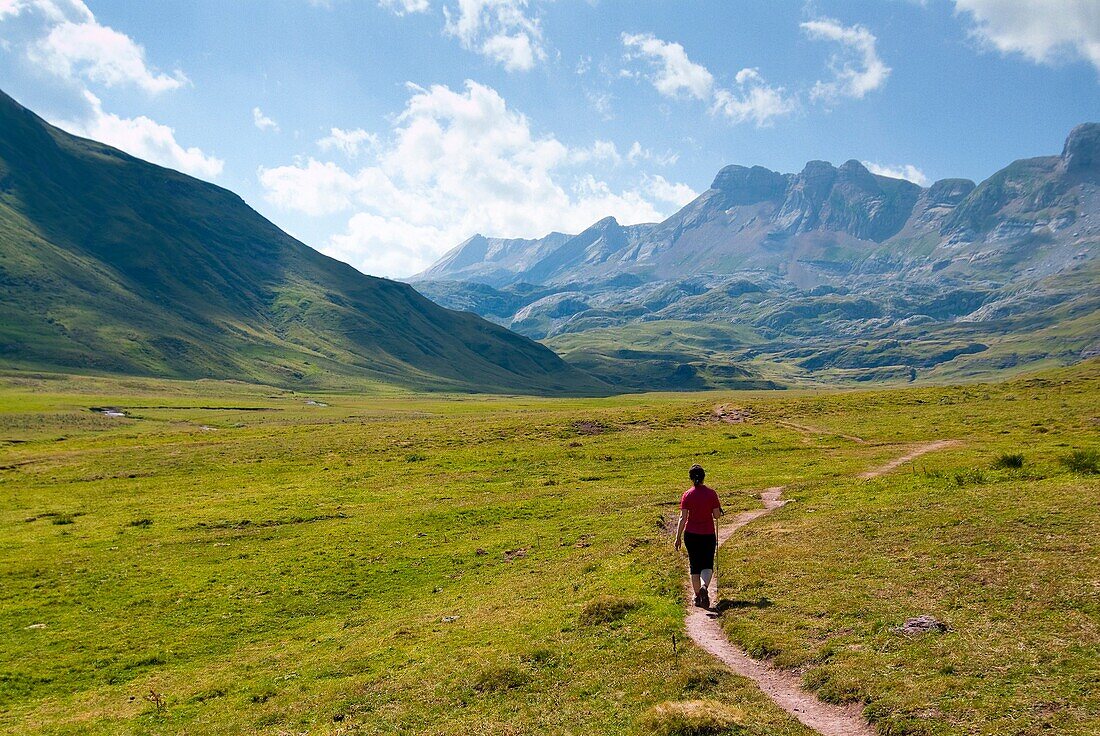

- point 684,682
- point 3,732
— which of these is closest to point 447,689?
point 684,682

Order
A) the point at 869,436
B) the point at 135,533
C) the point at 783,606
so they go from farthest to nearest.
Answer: the point at 869,436
the point at 135,533
the point at 783,606

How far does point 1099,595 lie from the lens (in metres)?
17.1

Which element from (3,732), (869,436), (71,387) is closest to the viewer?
(3,732)

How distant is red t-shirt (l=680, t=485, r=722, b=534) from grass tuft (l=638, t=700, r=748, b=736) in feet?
26.5

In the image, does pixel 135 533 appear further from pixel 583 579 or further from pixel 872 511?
pixel 872 511

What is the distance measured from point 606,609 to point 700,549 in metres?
4.06

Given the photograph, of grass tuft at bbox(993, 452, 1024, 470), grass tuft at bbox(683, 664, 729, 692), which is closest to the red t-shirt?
grass tuft at bbox(683, 664, 729, 692)

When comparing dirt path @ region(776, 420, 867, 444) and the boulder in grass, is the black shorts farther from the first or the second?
dirt path @ region(776, 420, 867, 444)

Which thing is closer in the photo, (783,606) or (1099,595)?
(1099,595)

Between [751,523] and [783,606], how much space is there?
15.5 metres

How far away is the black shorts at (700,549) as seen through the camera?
21922 mm

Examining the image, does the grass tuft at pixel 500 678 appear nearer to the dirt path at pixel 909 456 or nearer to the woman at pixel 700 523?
the woman at pixel 700 523

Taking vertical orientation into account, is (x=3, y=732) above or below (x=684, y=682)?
below

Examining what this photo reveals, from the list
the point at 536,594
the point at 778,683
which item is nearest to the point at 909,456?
the point at 536,594
